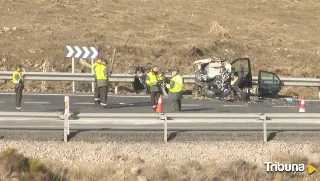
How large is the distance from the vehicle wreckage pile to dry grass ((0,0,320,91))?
6.12m

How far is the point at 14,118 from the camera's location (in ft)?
45.9

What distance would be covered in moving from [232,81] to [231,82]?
0.22 ft

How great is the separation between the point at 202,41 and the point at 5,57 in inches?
439

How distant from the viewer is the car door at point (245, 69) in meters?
22.3

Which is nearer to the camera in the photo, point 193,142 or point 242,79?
point 193,142

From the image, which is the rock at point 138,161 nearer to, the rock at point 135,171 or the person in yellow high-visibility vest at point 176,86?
the rock at point 135,171

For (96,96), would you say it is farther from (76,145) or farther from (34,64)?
(34,64)

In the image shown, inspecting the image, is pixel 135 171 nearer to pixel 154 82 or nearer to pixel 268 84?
pixel 154 82

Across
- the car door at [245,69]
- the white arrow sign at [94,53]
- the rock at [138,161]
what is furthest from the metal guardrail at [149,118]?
the white arrow sign at [94,53]

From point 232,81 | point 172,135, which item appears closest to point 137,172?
point 172,135

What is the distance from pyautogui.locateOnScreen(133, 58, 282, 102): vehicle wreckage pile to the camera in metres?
22.2

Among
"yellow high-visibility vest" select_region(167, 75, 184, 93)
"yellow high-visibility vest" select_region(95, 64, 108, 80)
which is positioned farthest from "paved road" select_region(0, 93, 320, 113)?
"yellow high-visibility vest" select_region(167, 75, 184, 93)

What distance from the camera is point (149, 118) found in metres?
14.4

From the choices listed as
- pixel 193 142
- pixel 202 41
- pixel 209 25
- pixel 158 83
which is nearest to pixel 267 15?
pixel 209 25
